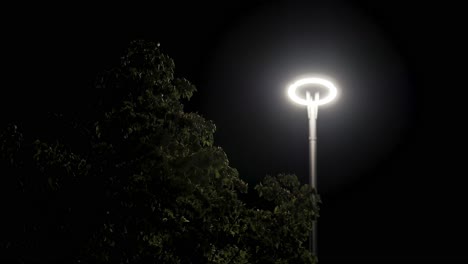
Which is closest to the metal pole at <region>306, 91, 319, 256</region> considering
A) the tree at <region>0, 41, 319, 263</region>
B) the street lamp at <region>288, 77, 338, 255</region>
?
the street lamp at <region>288, 77, 338, 255</region>

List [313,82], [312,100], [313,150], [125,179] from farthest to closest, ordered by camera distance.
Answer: [312,100]
[313,82]
[313,150]
[125,179]

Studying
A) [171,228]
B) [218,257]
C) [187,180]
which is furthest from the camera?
[218,257]

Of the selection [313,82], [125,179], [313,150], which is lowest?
[125,179]

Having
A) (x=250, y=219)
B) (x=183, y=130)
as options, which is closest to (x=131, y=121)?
(x=183, y=130)

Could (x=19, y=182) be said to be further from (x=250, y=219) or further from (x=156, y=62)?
(x=250, y=219)

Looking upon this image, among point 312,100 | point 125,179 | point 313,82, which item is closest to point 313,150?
point 312,100

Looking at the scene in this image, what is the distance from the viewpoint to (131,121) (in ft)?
22.0

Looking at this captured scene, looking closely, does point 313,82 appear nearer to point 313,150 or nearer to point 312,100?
point 312,100

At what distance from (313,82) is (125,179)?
12.7 ft

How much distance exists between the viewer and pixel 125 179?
22.1 ft

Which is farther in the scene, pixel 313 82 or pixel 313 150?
pixel 313 82

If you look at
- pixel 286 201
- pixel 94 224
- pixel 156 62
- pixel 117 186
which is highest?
pixel 156 62

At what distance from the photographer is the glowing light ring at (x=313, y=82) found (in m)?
9.30

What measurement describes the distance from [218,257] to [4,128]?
3122 millimetres
